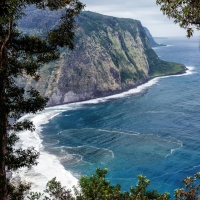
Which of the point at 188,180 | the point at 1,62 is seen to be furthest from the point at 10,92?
the point at 188,180

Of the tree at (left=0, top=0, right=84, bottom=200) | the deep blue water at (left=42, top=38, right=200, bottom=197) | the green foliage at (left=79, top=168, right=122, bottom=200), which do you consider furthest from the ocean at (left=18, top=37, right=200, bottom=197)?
the tree at (left=0, top=0, right=84, bottom=200)

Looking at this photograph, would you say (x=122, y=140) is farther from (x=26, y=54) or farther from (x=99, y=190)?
(x=26, y=54)

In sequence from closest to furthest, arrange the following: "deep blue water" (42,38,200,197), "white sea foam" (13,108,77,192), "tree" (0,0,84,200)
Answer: "tree" (0,0,84,200), "white sea foam" (13,108,77,192), "deep blue water" (42,38,200,197)

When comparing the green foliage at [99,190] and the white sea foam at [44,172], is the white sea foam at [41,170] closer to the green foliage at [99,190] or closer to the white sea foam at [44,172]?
the white sea foam at [44,172]

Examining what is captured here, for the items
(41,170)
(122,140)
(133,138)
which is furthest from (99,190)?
(133,138)

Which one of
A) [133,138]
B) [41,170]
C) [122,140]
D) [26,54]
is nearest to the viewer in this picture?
[26,54]

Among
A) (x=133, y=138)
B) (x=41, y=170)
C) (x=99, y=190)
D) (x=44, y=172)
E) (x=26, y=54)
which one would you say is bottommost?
(x=44, y=172)

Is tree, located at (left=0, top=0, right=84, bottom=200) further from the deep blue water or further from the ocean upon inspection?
the deep blue water
